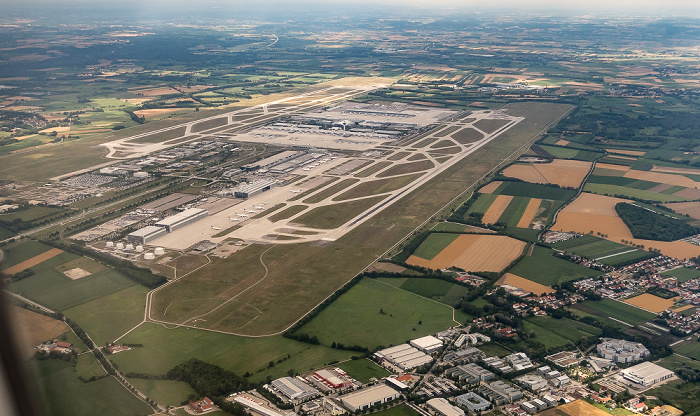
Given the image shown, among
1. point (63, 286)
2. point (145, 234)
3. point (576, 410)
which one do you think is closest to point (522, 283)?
point (576, 410)

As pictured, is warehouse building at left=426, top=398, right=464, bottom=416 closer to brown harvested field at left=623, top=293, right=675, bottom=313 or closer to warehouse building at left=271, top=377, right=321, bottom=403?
warehouse building at left=271, top=377, right=321, bottom=403

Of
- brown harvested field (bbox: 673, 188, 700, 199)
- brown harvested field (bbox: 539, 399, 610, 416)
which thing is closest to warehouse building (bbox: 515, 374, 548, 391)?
brown harvested field (bbox: 539, 399, 610, 416)

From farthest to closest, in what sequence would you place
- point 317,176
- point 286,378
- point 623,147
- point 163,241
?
point 623,147 → point 317,176 → point 163,241 → point 286,378

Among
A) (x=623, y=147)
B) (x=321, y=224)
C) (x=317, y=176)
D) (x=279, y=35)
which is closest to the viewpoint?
(x=321, y=224)

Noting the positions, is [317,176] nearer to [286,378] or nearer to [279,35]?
[286,378]

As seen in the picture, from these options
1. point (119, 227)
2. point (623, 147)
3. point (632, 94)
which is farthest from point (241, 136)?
point (632, 94)

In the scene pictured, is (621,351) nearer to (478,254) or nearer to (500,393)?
(500,393)

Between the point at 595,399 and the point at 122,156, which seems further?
the point at 122,156
